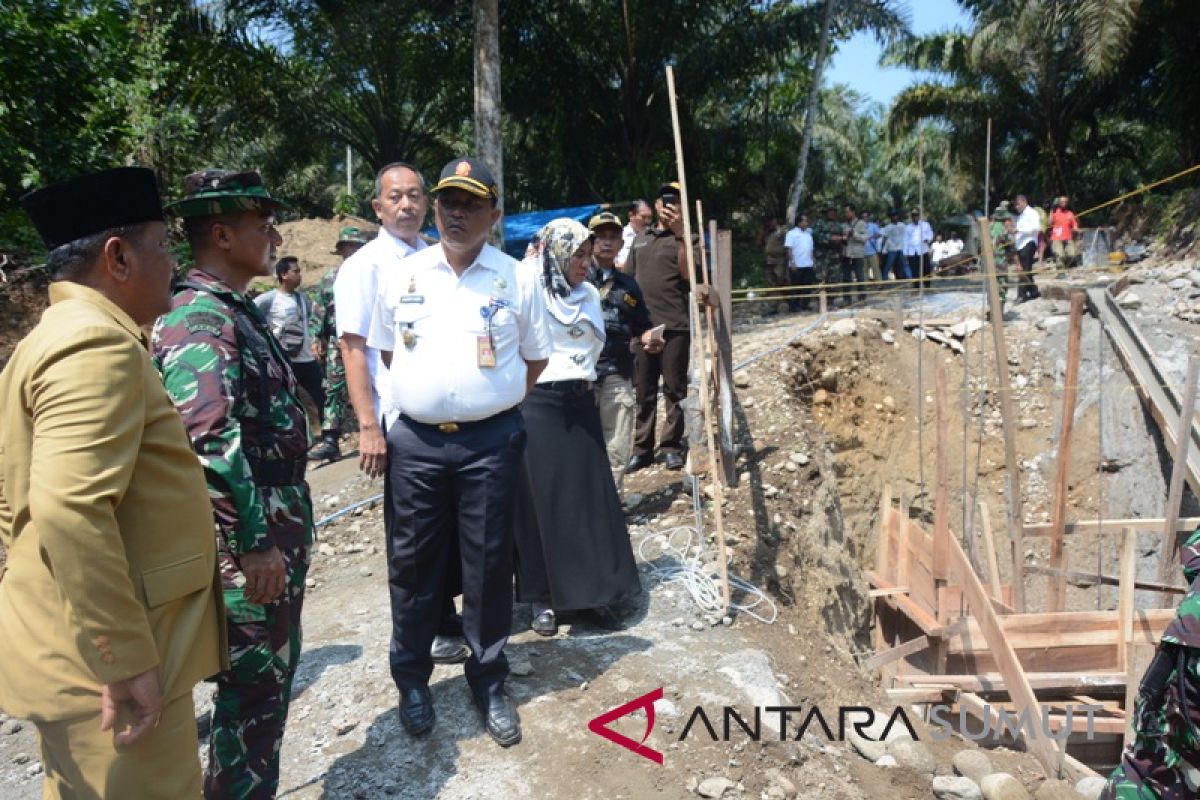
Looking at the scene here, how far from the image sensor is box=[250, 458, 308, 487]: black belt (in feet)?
7.64

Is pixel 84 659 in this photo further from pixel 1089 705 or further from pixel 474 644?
pixel 1089 705

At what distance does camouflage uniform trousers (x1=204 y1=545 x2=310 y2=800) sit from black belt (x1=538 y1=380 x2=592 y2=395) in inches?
70.7

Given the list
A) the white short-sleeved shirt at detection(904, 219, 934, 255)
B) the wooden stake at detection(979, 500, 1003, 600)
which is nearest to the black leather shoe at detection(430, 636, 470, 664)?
the wooden stake at detection(979, 500, 1003, 600)

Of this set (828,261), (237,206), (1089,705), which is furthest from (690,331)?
(828,261)

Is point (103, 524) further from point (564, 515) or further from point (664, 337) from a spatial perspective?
point (664, 337)

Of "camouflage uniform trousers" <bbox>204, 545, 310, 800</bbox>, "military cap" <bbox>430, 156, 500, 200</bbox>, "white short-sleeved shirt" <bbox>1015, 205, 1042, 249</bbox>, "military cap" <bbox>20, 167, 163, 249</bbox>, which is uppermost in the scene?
"white short-sleeved shirt" <bbox>1015, 205, 1042, 249</bbox>

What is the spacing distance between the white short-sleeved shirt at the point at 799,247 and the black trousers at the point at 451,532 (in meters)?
11.5

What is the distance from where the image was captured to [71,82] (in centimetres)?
855

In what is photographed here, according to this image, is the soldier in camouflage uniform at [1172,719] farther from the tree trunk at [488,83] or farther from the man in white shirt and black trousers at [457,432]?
the tree trunk at [488,83]

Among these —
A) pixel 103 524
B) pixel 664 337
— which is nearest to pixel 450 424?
pixel 103 524

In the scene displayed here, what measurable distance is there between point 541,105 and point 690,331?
1242cm

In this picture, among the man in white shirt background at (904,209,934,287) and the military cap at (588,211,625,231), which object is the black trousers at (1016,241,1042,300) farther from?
the military cap at (588,211,625,231)

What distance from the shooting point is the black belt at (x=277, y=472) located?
233 cm

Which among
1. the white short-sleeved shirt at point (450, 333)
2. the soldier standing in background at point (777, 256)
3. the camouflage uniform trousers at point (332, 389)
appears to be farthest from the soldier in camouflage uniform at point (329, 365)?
the soldier standing in background at point (777, 256)
